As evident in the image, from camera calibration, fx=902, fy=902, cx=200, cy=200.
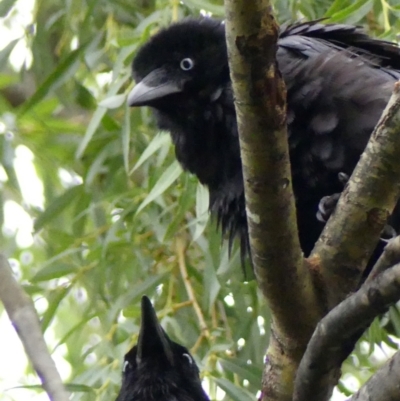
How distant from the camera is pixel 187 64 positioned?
74.1 inches

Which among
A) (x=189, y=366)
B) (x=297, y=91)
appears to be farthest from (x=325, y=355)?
(x=189, y=366)

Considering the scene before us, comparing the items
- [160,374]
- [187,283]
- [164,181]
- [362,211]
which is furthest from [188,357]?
[362,211]

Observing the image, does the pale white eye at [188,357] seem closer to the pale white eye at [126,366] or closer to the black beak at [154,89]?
the pale white eye at [126,366]

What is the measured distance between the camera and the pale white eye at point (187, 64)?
1869mm

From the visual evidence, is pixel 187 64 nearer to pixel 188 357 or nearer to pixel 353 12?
pixel 353 12

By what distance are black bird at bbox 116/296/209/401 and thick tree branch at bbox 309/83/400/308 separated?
0.58 meters

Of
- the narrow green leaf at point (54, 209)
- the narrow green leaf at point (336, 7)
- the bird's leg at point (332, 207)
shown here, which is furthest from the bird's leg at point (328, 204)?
the narrow green leaf at point (54, 209)

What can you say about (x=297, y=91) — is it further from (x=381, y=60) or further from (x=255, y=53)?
(x=255, y=53)

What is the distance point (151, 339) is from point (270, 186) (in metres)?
0.75

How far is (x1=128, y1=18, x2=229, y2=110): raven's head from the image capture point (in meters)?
1.86

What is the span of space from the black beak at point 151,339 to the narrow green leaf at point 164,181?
25 cm

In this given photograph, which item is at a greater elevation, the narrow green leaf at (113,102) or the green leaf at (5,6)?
the green leaf at (5,6)

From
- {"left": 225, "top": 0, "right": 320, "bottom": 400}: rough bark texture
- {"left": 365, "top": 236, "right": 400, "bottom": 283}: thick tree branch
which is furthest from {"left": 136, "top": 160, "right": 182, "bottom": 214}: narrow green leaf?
{"left": 365, "top": 236, "right": 400, "bottom": 283}: thick tree branch

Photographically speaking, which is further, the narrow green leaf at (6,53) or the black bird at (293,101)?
the narrow green leaf at (6,53)
